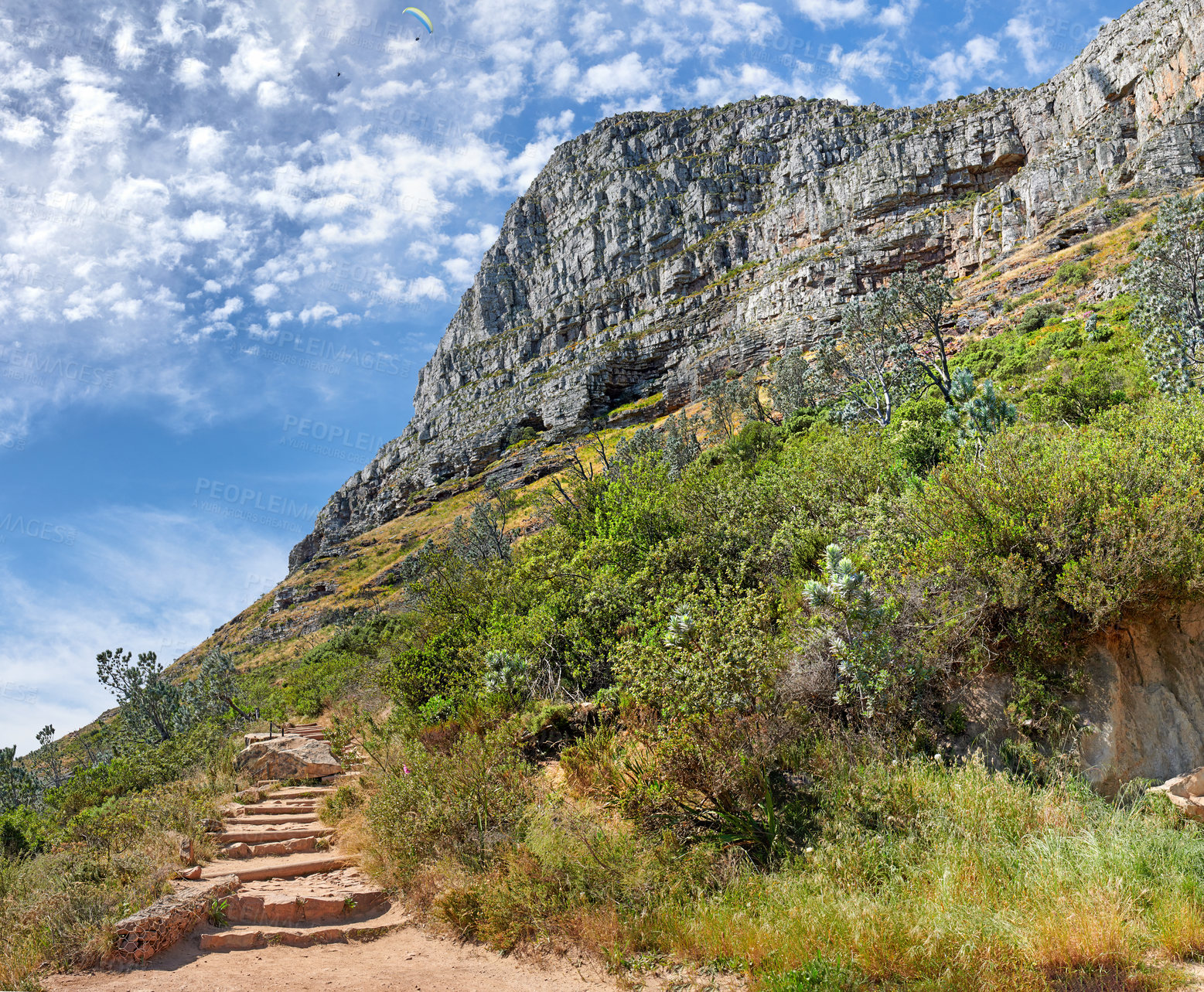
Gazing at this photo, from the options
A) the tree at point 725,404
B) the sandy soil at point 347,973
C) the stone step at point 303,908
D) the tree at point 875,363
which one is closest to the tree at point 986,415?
the sandy soil at point 347,973

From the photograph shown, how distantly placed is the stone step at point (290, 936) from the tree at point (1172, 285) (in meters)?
21.6

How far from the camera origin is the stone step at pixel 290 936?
6.51 meters

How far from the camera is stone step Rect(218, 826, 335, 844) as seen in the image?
927 centimetres

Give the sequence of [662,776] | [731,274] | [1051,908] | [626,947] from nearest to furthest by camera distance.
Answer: [1051,908]
[626,947]
[662,776]
[731,274]

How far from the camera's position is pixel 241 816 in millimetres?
10188

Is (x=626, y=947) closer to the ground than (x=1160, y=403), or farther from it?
closer to the ground

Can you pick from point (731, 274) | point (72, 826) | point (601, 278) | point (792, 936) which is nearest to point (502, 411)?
point (601, 278)

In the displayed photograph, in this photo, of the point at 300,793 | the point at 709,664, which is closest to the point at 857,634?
the point at 709,664

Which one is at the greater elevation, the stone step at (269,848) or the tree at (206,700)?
the tree at (206,700)

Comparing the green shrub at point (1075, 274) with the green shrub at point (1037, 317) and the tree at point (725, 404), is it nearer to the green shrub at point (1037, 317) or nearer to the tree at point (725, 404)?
the green shrub at point (1037, 317)

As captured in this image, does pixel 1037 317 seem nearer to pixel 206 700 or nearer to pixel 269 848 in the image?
pixel 269 848

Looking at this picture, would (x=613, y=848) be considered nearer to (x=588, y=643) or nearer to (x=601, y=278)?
(x=588, y=643)

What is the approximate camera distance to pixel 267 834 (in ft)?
30.8

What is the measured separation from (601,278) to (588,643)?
115387mm
